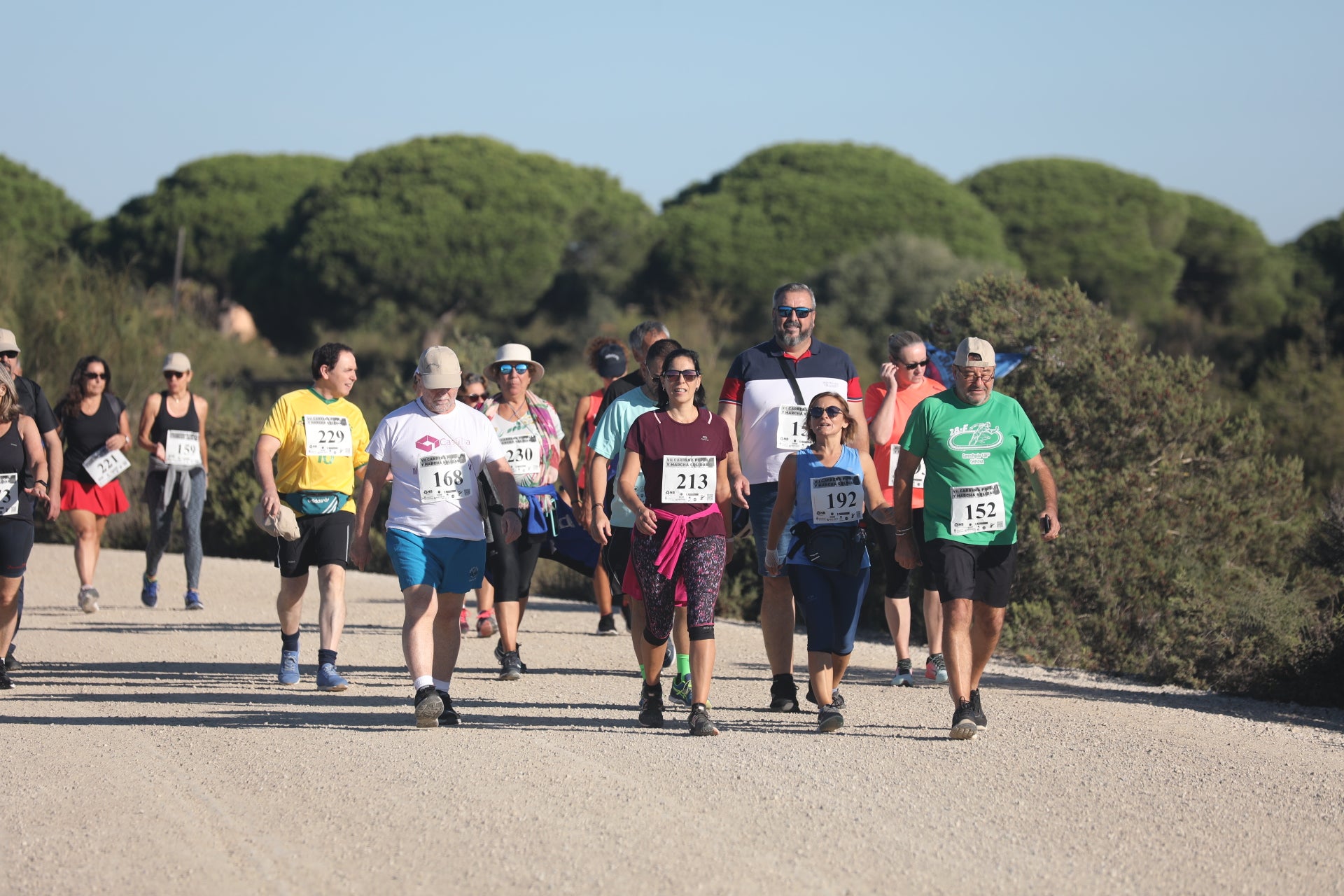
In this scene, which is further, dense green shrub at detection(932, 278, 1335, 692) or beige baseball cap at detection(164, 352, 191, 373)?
beige baseball cap at detection(164, 352, 191, 373)

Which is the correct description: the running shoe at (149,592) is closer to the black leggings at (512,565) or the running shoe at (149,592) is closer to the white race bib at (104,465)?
the white race bib at (104,465)

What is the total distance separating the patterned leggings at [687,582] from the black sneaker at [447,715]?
1.06 m

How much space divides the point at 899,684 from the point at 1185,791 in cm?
309

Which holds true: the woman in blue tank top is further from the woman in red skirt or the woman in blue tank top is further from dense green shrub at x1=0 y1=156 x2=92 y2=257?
dense green shrub at x1=0 y1=156 x2=92 y2=257

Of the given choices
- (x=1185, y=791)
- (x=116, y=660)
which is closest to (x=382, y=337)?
(x=116, y=660)

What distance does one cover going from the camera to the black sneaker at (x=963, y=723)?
7598mm

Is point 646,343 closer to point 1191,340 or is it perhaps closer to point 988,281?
point 988,281

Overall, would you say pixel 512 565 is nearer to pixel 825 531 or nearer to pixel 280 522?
pixel 280 522

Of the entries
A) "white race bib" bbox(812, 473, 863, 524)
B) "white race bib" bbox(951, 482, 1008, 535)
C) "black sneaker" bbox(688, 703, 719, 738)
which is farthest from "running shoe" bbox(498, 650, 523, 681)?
"white race bib" bbox(951, 482, 1008, 535)

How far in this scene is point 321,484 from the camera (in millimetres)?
9305

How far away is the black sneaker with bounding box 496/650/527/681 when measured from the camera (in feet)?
31.8

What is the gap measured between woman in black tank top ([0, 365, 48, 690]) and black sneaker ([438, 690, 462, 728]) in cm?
286

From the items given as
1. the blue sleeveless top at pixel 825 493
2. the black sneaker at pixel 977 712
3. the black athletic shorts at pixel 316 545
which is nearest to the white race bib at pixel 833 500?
the blue sleeveless top at pixel 825 493

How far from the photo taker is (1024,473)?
545 inches
